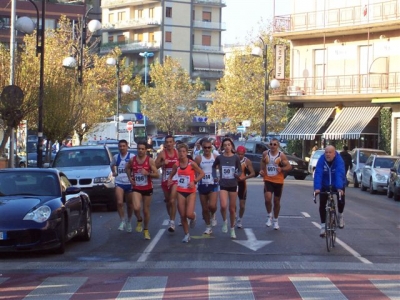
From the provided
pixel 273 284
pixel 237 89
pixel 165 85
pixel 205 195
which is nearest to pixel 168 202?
pixel 205 195

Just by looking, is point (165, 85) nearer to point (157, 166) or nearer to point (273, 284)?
point (157, 166)

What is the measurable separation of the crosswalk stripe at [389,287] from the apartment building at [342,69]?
3490 cm

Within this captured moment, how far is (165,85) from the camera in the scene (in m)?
81.7

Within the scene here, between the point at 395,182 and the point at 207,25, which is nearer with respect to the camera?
the point at 395,182

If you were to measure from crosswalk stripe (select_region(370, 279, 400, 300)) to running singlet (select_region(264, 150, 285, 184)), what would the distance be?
20.7 ft

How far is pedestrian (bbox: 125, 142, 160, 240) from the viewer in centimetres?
1605

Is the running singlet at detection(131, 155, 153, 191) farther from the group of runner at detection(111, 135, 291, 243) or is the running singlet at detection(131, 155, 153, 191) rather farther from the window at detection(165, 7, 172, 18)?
the window at detection(165, 7, 172, 18)

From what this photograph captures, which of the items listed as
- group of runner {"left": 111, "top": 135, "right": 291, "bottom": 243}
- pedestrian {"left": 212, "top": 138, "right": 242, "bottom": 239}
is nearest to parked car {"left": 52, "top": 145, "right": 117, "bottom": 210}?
group of runner {"left": 111, "top": 135, "right": 291, "bottom": 243}

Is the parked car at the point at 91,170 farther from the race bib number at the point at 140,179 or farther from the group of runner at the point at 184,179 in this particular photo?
the race bib number at the point at 140,179

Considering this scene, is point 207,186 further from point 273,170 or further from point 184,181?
point 273,170

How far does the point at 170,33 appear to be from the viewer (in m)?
93.6

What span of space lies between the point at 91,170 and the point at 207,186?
21.7 feet

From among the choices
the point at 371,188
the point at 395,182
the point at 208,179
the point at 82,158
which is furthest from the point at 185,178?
the point at 371,188

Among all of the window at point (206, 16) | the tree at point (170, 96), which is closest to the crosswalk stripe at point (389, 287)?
the tree at point (170, 96)
